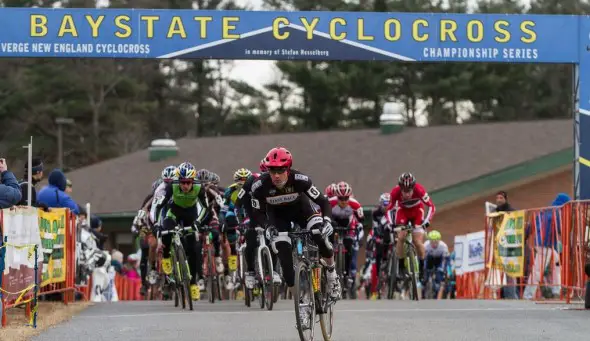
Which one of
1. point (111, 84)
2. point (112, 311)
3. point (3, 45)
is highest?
point (111, 84)

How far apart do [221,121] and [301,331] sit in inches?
2219

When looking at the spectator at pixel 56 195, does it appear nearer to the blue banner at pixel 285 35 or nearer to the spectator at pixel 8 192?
the blue banner at pixel 285 35

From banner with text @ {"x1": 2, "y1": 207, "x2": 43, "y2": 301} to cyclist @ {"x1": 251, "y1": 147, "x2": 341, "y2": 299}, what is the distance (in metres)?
2.56

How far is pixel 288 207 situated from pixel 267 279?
465cm

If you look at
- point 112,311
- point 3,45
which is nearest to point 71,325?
point 112,311

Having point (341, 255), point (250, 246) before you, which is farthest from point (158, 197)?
point (341, 255)

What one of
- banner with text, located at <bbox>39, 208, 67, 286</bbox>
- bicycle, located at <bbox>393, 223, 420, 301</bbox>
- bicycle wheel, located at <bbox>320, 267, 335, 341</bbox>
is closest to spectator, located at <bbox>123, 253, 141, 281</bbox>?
bicycle, located at <bbox>393, 223, 420, 301</bbox>

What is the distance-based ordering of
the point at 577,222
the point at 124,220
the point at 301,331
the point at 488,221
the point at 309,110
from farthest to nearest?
the point at 309,110, the point at 124,220, the point at 488,221, the point at 577,222, the point at 301,331

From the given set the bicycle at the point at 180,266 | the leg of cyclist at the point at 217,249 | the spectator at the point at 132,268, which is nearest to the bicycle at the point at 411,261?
the leg of cyclist at the point at 217,249

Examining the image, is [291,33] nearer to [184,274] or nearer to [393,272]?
[393,272]

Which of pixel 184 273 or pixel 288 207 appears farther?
pixel 184 273

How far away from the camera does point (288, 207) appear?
503 inches

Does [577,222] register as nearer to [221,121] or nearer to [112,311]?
[112,311]

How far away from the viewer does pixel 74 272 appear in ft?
64.8
